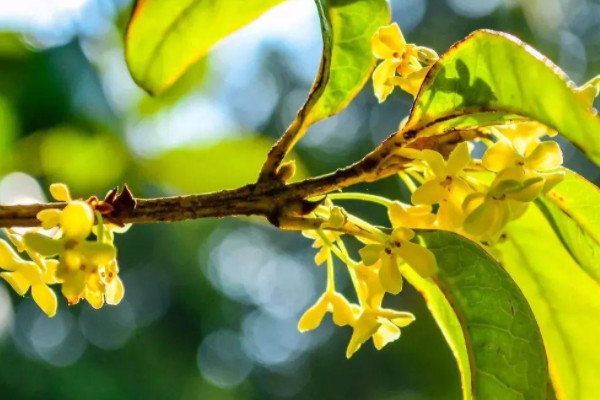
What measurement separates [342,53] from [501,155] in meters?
0.29

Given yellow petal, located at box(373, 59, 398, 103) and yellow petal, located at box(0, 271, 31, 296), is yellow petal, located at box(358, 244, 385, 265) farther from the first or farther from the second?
yellow petal, located at box(0, 271, 31, 296)

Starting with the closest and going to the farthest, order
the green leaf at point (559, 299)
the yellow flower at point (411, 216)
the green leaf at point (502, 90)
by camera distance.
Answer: the green leaf at point (502, 90)
the yellow flower at point (411, 216)
the green leaf at point (559, 299)

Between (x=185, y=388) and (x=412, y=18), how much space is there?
617 centimetres

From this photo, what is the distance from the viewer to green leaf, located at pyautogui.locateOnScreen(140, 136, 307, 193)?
2.42 metres

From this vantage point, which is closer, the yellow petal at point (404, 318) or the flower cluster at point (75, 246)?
the flower cluster at point (75, 246)

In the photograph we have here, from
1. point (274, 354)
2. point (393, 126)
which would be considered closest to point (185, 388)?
point (274, 354)

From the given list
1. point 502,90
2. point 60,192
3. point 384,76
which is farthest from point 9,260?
point 502,90

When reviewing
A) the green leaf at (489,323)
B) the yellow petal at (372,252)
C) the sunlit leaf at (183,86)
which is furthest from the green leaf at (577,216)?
the sunlit leaf at (183,86)

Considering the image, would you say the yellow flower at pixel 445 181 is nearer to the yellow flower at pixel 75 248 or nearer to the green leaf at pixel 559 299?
the green leaf at pixel 559 299

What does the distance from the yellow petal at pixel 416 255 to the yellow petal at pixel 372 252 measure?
0.07 feet

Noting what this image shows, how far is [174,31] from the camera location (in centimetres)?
→ 119

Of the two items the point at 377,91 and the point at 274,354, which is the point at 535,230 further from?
the point at 274,354

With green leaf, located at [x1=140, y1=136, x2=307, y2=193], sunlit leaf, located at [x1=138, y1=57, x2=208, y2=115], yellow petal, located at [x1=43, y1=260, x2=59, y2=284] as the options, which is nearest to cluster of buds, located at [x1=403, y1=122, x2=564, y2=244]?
yellow petal, located at [x1=43, y1=260, x2=59, y2=284]

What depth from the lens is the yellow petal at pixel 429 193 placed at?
1.00 metres
